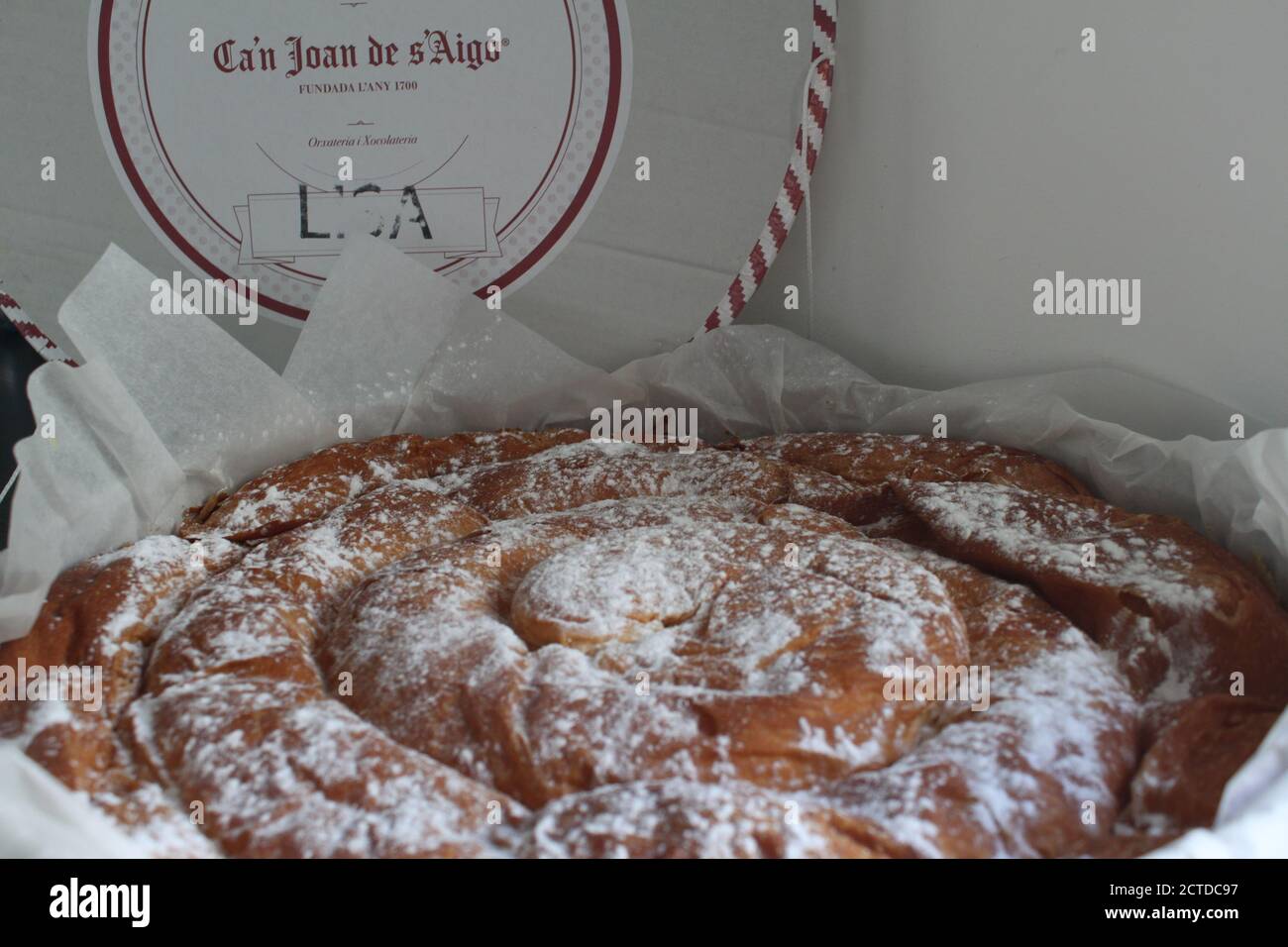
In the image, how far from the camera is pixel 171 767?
0.88 m

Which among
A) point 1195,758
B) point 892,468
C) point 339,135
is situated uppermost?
point 339,135

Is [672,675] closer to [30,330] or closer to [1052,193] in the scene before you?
[1052,193]

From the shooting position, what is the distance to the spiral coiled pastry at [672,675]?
79 centimetres

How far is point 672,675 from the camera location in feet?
3.06

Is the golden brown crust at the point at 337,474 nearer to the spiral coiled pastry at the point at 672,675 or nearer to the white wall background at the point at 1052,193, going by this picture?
the spiral coiled pastry at the point at 672,675

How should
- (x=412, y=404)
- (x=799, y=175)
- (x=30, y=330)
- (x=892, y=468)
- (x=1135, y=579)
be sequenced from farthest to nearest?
(x=30, y=330) < (x=799, y=175) < (x=412, y=404) < (x=892, y=468) < (x=1135, y=579)

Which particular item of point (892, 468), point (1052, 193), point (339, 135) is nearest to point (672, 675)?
point (892, 468)

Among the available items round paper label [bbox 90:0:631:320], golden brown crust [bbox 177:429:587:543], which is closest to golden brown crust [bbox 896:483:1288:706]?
golden brown crust [bbox 177:429:587:543]

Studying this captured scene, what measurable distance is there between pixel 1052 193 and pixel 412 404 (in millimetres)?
916

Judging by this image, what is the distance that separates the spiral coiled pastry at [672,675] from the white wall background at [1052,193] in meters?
0.26

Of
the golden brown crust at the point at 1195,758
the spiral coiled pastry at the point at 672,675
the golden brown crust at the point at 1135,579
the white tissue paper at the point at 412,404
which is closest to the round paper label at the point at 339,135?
the white tissue paper at the point at 412,404

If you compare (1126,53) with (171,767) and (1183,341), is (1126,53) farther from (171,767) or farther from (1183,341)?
(171,767)
